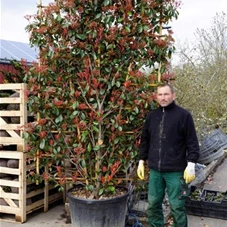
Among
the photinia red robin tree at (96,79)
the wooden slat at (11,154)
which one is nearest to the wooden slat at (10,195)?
the wooden slat at (11,154)

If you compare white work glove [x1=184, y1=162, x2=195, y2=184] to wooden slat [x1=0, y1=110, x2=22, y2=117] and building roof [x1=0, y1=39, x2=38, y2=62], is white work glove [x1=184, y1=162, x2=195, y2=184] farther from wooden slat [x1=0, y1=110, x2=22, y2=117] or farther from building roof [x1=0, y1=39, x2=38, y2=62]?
building roof [x1=0, y1=39, x2=38, y2=62]

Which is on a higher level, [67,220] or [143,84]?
[143,84]

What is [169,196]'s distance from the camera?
306cm

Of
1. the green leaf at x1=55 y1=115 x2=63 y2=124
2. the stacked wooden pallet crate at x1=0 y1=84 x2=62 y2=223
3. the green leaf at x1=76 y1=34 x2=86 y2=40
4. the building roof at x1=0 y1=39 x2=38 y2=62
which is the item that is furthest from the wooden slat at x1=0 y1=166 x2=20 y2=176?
the building roof at x1=0 y1=39 x2=38 y2=62

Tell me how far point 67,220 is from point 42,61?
78.3 inches

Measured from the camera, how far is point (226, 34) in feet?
34.7

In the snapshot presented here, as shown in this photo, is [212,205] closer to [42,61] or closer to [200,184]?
[200,184]

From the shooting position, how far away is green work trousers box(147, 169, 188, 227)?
2.99 meters

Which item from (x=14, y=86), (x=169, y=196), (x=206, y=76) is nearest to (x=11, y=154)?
(x=14, y=86)

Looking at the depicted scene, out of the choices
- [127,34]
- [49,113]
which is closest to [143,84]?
[127,34]

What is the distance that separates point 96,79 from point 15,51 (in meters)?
5.61

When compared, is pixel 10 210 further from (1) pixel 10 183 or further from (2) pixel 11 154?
(2) pixel 11 154

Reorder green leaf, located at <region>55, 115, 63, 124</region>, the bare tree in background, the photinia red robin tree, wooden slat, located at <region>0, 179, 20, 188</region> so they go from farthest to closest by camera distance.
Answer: the bare tree in background < wooden slat, located at <region>0, 179, 20, 188</region> < green leaf, located at <region>55, 115, 63, 124</region> < the photinia red robin tree

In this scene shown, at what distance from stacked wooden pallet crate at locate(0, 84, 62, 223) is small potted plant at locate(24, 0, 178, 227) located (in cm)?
39
